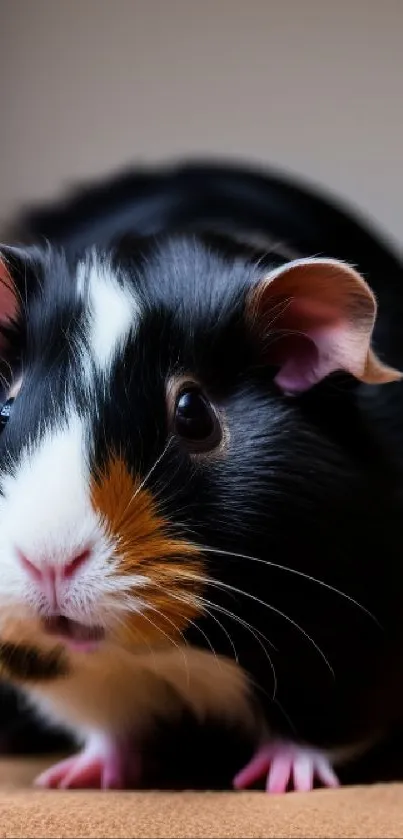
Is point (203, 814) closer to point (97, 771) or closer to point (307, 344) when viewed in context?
point (97, 771)

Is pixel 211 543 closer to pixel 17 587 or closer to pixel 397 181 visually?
pixel 17 587

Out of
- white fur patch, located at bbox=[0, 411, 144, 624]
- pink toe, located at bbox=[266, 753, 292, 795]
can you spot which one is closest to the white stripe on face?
white fur patch, located at bbox=[0, 411, 144, 624]

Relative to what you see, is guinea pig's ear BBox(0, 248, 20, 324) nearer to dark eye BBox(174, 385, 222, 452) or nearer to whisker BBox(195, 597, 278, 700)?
dark eye BBox(174, 385, 222, 452)

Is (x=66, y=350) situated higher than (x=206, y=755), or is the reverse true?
(x=66, y=350)

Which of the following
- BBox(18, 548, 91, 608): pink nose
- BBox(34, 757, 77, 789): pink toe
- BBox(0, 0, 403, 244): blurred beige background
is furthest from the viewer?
BBox(0, 0, 403, 244): blurred beige background

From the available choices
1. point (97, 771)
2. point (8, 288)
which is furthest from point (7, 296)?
point (97, 771)

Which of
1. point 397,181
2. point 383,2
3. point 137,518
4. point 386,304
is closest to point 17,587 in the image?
point 137,518
